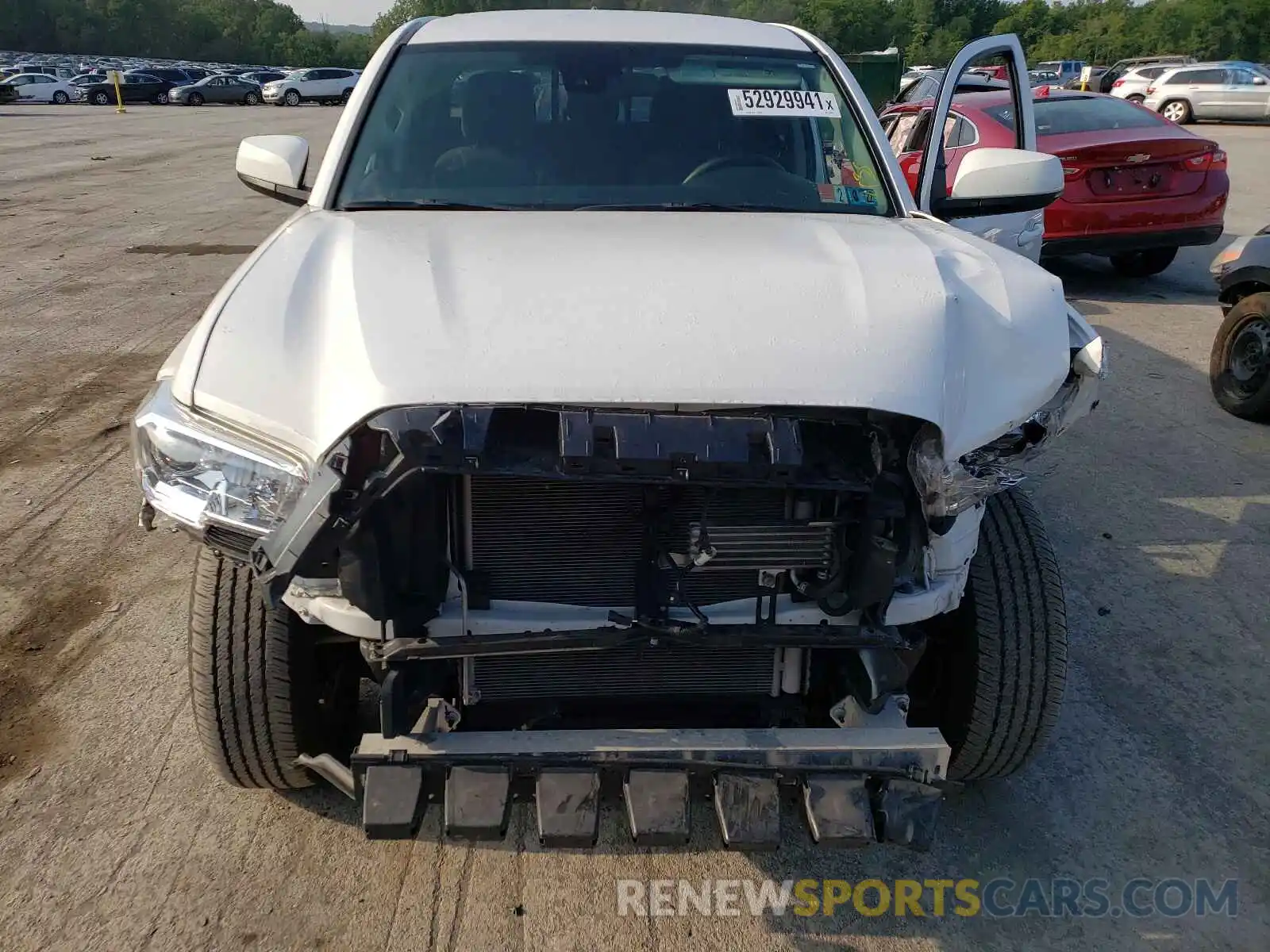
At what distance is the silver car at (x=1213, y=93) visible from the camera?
78.2 feet

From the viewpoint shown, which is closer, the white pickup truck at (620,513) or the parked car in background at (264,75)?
the white pickup truck at (620,513)

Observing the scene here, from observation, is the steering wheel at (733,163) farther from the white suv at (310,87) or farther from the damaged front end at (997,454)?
the white suv at (310,87)

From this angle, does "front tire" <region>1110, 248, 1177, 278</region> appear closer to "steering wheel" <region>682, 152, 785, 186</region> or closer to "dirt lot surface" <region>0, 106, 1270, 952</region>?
"dirt lot surface" <region>0, 106, 1270, 952</region>

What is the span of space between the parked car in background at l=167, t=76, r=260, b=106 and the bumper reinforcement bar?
4403 centimetres

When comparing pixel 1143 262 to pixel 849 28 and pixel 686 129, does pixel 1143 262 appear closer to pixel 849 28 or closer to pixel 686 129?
pixel 686 129

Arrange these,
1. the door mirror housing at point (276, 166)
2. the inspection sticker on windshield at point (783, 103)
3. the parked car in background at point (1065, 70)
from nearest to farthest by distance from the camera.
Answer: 1. the inspection sticker on windshield at point (783, 103)
2. the door mirror housing at point (276, 166)
3. the parked car in background at point (1065, 70)

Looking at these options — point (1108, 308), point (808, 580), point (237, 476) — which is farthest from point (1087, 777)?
point (1108, 308)

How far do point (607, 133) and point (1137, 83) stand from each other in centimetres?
2932

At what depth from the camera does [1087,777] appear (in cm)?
278

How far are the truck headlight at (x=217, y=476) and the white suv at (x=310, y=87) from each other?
43.0m

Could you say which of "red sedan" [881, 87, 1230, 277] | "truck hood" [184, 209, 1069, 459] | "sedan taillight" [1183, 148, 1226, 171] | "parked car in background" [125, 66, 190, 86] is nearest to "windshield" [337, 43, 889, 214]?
"truck hood" [184, 209, 1069, 459]

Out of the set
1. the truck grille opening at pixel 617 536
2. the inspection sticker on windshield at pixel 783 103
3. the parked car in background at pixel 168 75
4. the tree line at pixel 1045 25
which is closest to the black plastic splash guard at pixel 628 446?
the truck grille opening at pixel 617 536

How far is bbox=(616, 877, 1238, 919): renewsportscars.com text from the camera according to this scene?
2359 millimetres

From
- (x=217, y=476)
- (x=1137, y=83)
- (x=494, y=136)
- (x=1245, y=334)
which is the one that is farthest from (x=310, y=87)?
(x=217, y=476)
